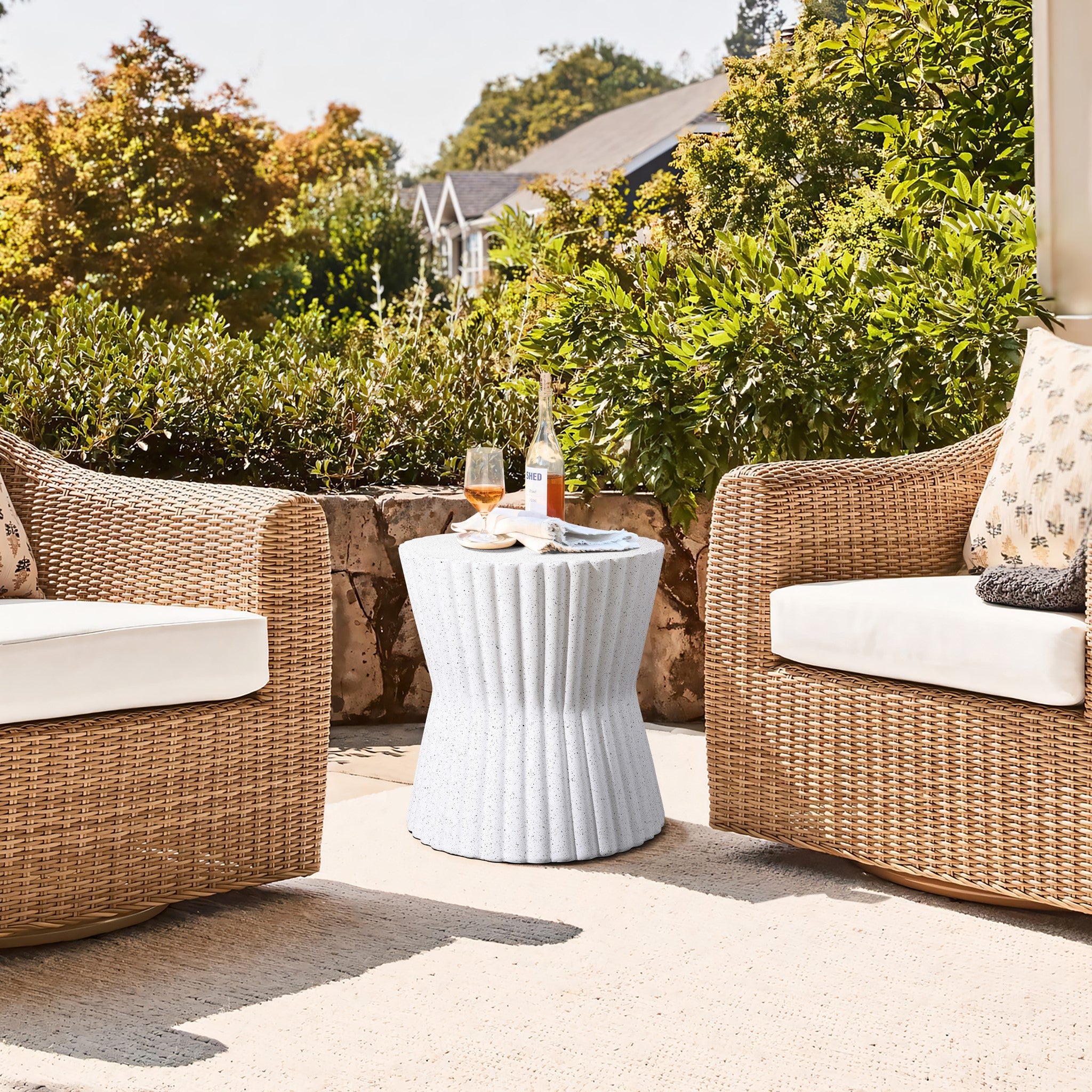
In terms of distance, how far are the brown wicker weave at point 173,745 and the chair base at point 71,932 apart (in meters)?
0.01

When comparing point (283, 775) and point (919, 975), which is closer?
point (919, 975)

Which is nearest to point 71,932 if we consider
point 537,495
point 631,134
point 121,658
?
point 121,658

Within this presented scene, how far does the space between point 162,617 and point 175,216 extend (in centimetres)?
1036

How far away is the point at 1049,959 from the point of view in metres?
1.91

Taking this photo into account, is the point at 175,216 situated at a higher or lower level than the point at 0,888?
higher

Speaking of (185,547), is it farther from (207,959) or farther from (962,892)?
(962,892)

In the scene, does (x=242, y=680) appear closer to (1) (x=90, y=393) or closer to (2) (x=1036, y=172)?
(1) (x=90, y=393)

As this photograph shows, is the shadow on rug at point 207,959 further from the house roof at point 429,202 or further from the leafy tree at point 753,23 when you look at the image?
the house roof at point 429,202

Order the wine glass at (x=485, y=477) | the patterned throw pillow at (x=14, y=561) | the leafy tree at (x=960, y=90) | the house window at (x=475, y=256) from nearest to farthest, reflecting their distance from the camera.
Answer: the patterned throw pillow at (x=14, y=561) < the wine glass at (x=485, y=477) < the leafy tree at (x=960, y=90) < the house window at (x=475, y=256)

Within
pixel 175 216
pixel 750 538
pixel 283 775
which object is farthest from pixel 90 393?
pixel 175 216

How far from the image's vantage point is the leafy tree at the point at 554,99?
38531mm

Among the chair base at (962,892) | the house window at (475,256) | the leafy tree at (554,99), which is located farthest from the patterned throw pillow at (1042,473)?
the leafy tree at (554,99)

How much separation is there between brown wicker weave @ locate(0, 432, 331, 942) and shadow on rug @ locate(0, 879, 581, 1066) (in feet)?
0.21

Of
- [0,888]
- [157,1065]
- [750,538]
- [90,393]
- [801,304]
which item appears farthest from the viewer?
[90,393]
